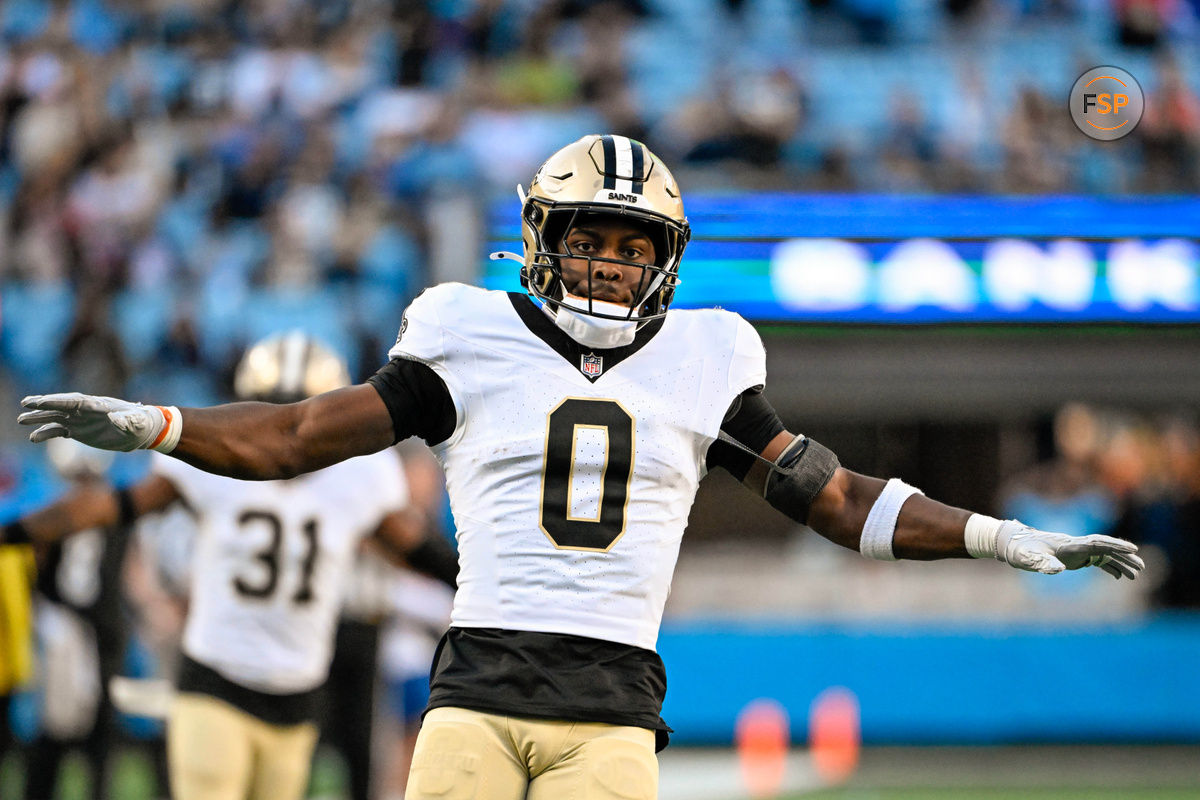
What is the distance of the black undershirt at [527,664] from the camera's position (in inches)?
116

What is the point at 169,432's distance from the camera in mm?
3000

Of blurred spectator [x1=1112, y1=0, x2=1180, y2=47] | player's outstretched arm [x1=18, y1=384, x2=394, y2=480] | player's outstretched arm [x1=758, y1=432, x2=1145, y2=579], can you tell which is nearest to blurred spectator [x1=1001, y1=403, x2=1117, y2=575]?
blurred spectator [x1=1112, y1=0, x2=1180, y2=47]

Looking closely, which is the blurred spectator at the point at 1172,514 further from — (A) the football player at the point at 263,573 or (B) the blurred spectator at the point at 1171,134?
(A) the football player at the point at 263,573

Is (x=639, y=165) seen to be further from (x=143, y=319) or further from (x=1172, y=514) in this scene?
(x=143, y=319)


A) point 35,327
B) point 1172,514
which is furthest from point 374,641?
point 1172,514

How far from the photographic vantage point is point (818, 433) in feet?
34.9

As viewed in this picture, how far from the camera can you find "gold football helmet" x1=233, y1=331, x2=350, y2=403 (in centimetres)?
561

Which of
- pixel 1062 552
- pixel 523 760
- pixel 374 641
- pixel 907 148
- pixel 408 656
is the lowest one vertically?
pixel 408 656

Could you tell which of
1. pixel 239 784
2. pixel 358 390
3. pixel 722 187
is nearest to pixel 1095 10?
pixel 722 187

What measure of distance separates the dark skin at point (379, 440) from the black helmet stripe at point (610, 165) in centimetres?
8

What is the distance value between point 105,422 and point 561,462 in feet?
2.78

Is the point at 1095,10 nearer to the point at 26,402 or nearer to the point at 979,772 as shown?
the point at 979,772

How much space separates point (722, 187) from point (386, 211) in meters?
2.80

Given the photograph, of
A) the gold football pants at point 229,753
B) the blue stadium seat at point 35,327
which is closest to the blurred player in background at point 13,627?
the gold football pants at point 229,753
